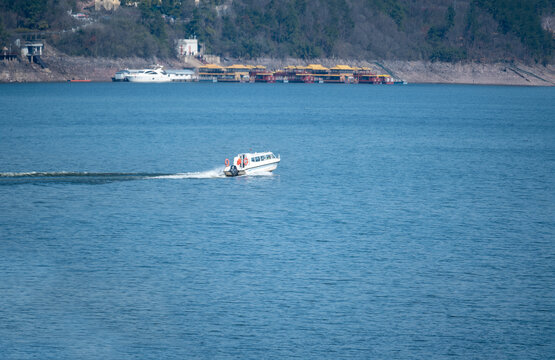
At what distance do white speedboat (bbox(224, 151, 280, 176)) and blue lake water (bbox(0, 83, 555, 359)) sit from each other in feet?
4.48

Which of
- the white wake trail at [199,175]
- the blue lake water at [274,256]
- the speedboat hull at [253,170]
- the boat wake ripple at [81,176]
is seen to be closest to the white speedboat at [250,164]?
the speedboat hull at [253,170]

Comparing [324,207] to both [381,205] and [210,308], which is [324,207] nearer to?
[381,205]

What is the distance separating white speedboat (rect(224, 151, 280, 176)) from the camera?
82.3m

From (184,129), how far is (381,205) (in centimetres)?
7851

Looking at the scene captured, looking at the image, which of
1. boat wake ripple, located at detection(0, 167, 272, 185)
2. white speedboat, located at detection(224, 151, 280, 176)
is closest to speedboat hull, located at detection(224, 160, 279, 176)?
white speedboat, located at detection(224, 151, 280, 176)

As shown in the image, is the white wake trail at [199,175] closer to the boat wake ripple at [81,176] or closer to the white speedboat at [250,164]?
the boat wake ripple at [81,176]

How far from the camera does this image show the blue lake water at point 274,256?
128 ft

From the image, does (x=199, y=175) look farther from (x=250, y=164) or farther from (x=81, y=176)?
(x=81, y=176)

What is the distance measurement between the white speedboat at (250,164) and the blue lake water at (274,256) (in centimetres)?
137

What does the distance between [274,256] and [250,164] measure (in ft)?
102

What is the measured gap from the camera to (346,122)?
6718 inches

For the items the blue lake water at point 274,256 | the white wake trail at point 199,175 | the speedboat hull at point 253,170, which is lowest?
the blue lake water at point 274,256

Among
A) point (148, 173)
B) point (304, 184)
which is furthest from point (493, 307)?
point (148, 173)

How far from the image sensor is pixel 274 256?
53094mm
